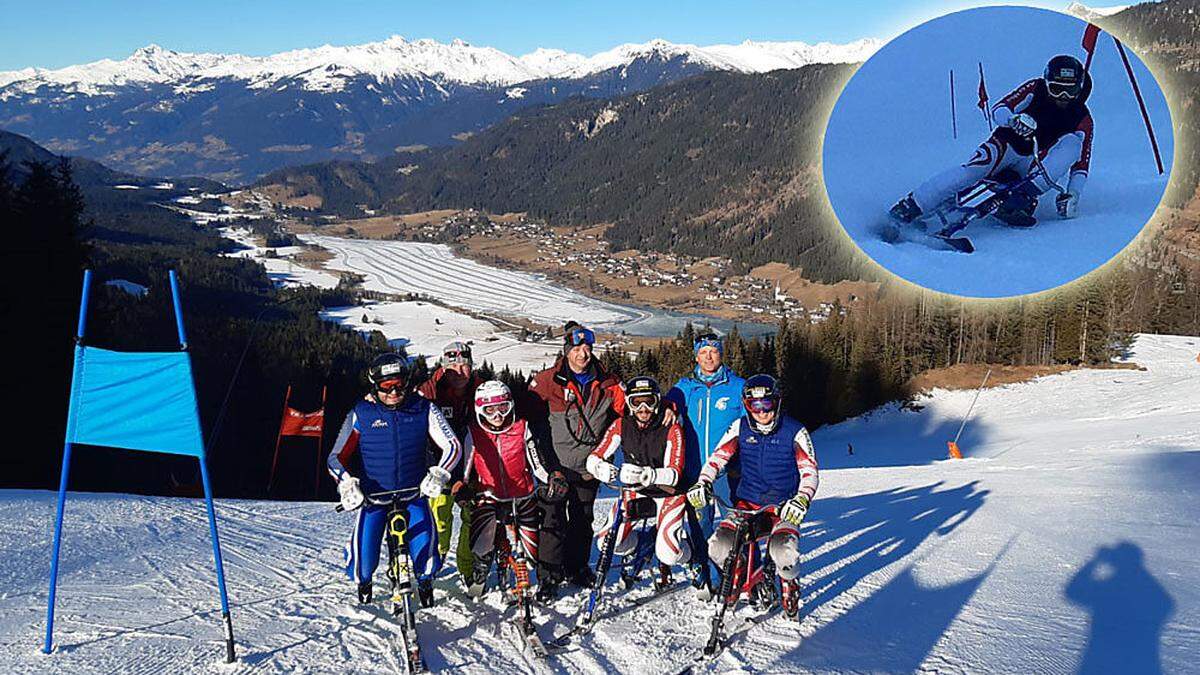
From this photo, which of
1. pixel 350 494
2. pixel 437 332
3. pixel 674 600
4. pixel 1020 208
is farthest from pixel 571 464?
pixel 437 332

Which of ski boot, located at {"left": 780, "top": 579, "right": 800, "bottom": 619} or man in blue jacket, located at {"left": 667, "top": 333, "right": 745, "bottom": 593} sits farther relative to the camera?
man in blue jacket, located at {"left": 667, "top": 333, "right": 745, "bottom": 593}

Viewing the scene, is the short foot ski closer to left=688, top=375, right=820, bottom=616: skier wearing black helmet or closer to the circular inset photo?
the circular inset photo

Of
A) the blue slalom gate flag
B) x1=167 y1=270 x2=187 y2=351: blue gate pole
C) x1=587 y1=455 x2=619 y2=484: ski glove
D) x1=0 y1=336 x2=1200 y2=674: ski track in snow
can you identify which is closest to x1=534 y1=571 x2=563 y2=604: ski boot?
x1=0 y1=336 x2=1200 y2=674: ski track in snow

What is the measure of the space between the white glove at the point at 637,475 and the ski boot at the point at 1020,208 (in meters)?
3.16

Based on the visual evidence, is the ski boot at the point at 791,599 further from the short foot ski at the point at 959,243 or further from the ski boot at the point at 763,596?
the short foot ski at the point at 959,243

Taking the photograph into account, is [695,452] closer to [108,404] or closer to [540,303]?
[108,404]

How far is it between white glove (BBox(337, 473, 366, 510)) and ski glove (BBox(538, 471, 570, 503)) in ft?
4.87

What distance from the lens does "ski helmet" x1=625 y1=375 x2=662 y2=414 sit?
18.9 ft

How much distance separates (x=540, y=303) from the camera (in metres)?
140

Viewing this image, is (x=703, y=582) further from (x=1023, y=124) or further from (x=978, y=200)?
(x=1023, y=124)

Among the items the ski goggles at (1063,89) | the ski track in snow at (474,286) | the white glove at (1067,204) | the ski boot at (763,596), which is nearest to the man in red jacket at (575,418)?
the ski boot at (763,596)

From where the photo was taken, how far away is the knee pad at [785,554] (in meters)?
5.23

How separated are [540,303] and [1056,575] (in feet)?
440

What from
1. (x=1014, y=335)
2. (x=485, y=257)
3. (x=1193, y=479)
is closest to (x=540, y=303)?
(x=485, y=257)
